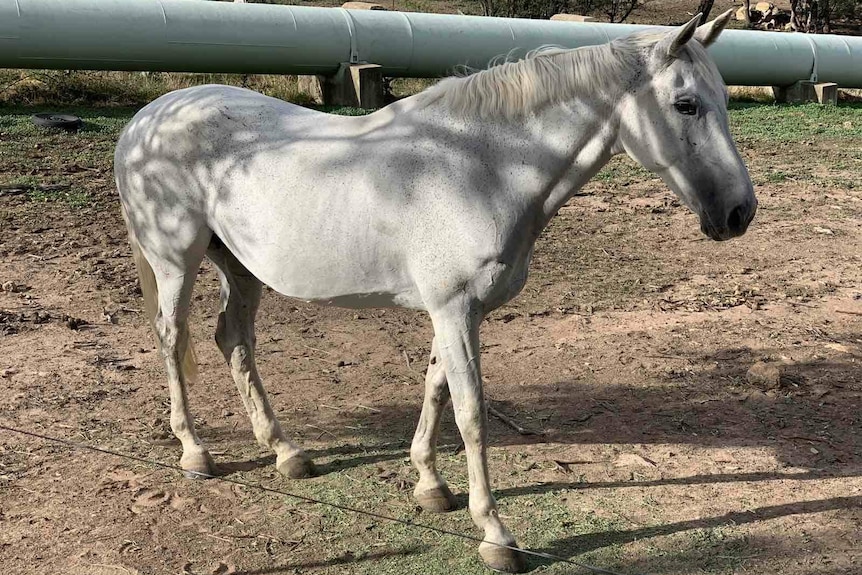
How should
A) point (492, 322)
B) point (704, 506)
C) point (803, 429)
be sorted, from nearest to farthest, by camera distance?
point (704, 506) → point (803, 429) → point (492, 322)

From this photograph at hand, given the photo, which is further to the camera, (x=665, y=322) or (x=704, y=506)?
(x=665, y=322)

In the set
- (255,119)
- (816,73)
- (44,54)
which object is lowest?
(816,73)

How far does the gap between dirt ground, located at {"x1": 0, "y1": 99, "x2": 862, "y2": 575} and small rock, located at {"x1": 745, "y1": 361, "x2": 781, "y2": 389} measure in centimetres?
2

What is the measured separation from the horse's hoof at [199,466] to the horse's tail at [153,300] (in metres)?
0.38

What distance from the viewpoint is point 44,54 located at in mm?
10195

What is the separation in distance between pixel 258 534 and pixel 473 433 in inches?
37.4

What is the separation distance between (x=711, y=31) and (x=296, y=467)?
8.12 feet

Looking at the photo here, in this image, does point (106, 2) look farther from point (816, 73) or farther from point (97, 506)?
point (816, 73)

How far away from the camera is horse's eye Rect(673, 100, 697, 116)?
3139 millimetres

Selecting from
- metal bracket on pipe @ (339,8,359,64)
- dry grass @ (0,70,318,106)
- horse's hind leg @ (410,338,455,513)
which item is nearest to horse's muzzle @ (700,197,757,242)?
horse's hind leg @ (410,338,455,513)

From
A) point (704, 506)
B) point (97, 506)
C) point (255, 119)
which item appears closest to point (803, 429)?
point (704, 506)

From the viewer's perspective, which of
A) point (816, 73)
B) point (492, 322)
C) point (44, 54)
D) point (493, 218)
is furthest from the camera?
point (816, 73)

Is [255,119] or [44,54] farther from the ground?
[255,119]

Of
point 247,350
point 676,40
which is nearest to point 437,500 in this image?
point 247,350
